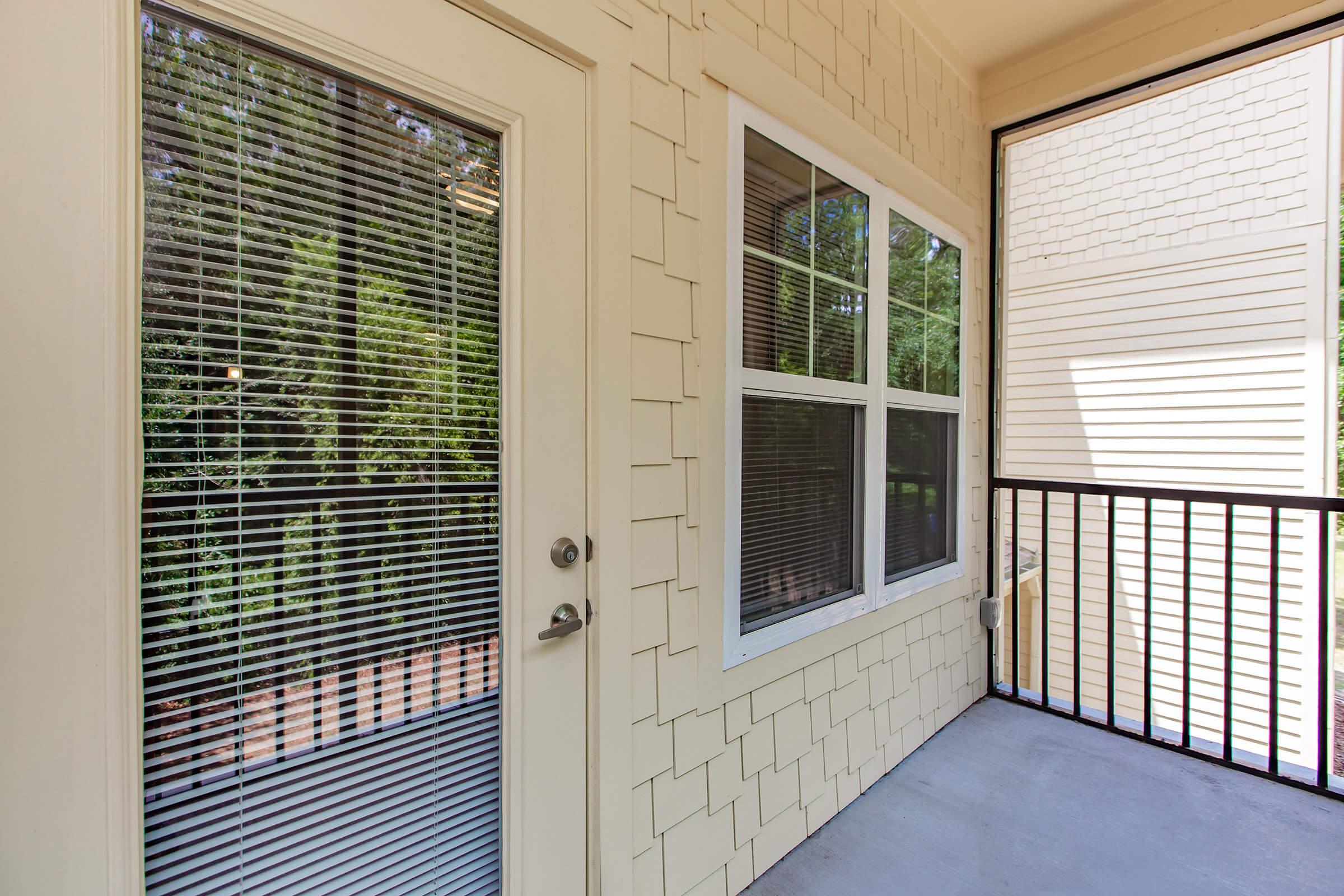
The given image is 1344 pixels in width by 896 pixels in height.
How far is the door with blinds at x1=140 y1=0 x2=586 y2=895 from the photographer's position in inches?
34.1

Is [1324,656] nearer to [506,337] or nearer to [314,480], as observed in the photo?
[506,337]

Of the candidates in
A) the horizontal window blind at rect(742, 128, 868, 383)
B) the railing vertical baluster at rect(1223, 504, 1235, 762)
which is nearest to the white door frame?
the horizontal window blind at rect(742, 128, 868, 383)

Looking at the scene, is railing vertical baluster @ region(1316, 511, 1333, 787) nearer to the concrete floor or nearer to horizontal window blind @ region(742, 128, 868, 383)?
the concrete floor

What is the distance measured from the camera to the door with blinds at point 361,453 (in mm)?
867

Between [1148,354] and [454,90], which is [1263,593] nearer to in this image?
[1148,354]

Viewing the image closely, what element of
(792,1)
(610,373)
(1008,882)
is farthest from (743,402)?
(1008,882)

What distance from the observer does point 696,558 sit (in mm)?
1596

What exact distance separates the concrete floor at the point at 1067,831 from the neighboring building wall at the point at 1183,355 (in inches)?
69.6

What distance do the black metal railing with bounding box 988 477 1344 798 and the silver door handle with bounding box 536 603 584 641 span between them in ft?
8.50

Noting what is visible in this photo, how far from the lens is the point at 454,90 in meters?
1.12

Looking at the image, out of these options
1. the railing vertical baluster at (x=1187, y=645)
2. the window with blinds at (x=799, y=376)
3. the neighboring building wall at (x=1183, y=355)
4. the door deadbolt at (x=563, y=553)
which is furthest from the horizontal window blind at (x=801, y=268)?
the railing vertical baluster at (x=1187, y=645)

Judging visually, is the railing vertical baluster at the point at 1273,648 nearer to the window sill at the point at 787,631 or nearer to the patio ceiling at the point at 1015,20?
the window sill at the point at 787,631

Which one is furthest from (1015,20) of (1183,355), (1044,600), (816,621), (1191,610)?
(1044,600)

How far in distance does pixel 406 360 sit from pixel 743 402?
996 millimetres
